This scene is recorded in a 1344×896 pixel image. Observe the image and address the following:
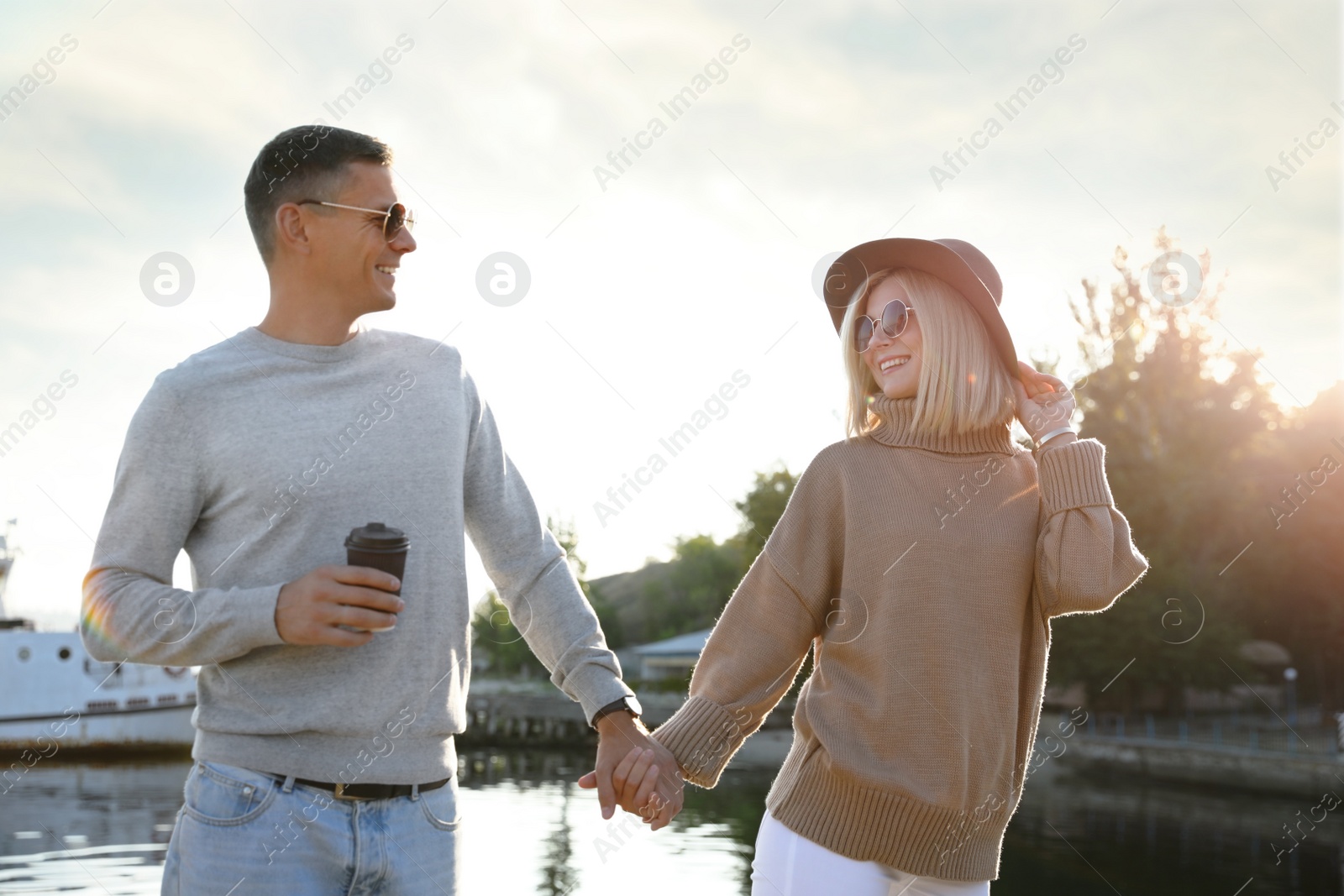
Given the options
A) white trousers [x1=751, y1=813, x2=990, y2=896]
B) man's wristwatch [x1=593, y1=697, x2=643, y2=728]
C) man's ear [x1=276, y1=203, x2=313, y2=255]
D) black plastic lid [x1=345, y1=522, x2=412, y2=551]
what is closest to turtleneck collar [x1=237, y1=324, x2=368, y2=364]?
man's ear [x1=276, y1=203, x2=313, y2=255]

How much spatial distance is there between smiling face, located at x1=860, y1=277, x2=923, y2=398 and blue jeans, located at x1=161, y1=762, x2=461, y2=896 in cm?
148

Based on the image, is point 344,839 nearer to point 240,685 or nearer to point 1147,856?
point 240,685

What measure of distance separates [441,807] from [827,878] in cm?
84

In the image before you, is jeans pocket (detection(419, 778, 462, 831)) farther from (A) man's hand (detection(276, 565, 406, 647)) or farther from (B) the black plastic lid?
(B) the black plastic lid

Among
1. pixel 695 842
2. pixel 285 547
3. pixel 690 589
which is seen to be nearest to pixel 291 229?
pixel 285 547

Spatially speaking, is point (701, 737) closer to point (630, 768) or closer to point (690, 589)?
point (630, 768)

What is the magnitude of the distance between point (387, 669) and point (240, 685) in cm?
29

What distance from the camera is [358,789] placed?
7.48 feet

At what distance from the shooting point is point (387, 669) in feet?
7.76

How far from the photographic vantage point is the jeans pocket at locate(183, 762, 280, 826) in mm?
2191

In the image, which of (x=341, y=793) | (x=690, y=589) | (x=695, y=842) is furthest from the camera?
(x=690, y=589)

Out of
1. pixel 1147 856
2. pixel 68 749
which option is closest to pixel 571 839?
pixel 1147 856

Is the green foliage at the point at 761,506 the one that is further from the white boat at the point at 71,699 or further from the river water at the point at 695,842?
the white boat at the point at 71,699

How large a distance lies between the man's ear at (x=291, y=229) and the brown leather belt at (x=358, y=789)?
1176mm
